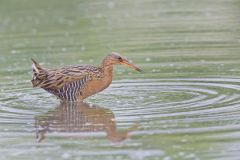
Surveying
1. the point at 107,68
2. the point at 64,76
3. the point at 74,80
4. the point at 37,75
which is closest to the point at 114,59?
the point at 107,68

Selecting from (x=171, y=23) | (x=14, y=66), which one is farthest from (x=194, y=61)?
(x=171, y=23)

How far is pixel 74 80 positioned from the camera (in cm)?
1412

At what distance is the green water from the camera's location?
35.0ft

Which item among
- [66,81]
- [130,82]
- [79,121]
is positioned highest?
[66,81]

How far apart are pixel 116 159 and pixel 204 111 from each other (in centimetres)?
266

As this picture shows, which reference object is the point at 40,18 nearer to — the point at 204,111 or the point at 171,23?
the point at 171,23

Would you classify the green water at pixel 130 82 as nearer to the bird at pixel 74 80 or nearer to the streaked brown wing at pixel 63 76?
the bird at pixel 74 80

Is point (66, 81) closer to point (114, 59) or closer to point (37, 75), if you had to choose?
point (37, 75)

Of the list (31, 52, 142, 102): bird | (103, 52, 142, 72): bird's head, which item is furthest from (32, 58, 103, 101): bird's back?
(103, 52, 142, 72): bird's head

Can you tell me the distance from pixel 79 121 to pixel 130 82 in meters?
2.88

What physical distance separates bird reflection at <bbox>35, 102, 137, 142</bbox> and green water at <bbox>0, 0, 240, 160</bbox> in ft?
0.05

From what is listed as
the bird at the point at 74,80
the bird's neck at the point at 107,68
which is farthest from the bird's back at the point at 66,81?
the bird's neck at the point at 107,68

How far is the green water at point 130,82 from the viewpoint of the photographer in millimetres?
10664

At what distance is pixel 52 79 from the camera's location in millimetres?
14070
